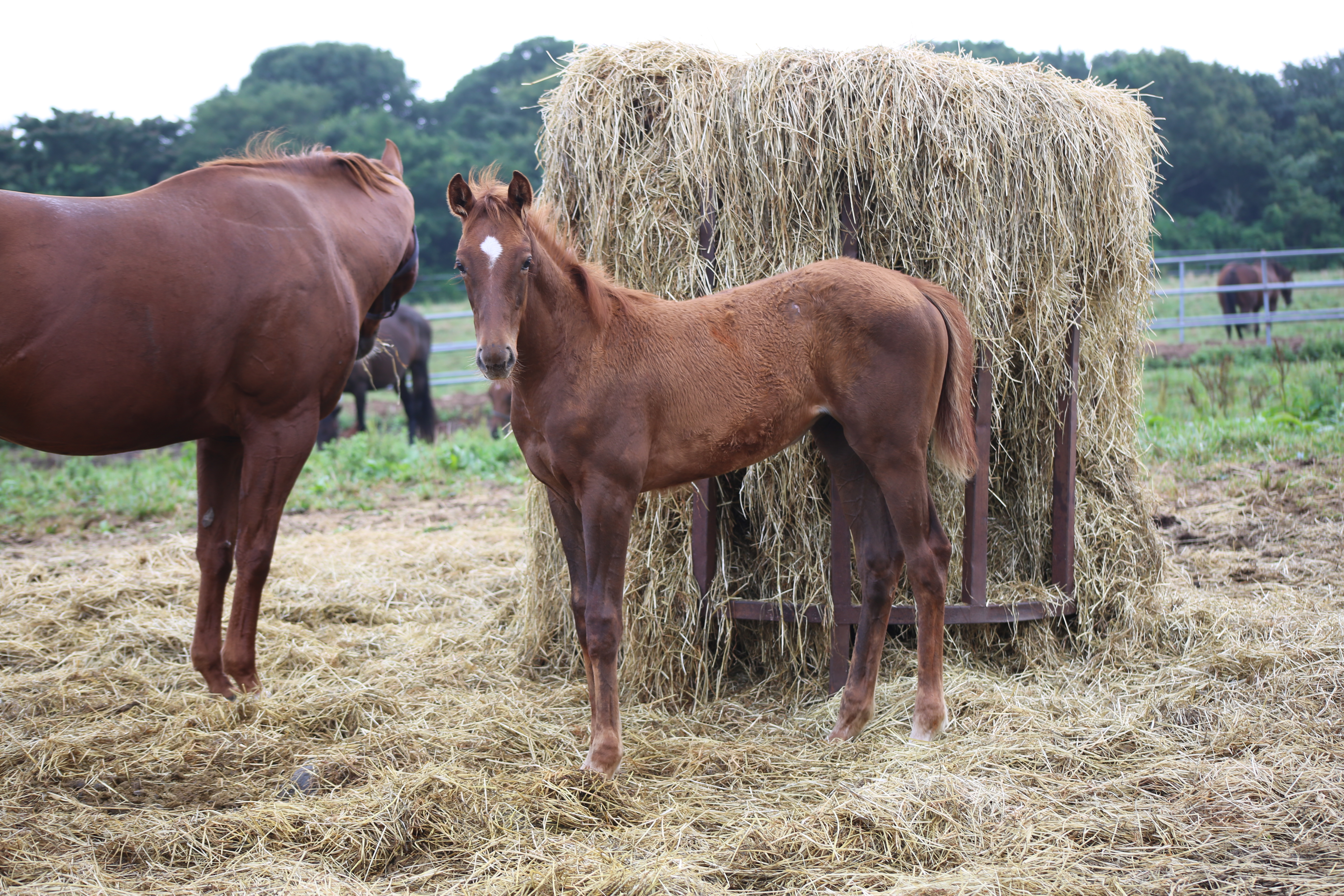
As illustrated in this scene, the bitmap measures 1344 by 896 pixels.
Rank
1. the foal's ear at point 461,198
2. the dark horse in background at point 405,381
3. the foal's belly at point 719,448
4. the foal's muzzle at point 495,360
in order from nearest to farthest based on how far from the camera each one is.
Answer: the foal's muzzle at point 495,360, the foal's ear at point 461,198, the foal's belly at point 719,448, the dark horse in background at point 405,381

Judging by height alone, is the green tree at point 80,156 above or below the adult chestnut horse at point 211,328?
above

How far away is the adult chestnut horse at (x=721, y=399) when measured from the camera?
3.10m

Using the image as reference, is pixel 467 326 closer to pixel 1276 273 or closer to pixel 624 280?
pixel 1276 273

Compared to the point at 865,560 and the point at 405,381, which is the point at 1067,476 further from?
the point at 405,381

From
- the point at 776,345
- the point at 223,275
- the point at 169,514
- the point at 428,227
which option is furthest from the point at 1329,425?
the point at 428,227

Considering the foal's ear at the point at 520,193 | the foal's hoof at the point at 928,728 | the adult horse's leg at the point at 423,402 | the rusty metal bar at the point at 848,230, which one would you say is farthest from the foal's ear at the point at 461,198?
the adult horse's leg at the point at 423,402

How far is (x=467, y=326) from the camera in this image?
2525 cm

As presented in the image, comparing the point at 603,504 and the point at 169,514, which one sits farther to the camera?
the point at 169,514

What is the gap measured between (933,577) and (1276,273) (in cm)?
1902

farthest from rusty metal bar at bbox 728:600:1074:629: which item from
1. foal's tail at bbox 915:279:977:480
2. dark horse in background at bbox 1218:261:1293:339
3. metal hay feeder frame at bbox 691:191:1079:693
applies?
dark horse in background at bbox 1218:261:1293:339

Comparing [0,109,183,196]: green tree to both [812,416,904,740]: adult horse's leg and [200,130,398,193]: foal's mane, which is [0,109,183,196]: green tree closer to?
[200,130,398,193]: foal's mane

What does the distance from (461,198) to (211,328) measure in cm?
114

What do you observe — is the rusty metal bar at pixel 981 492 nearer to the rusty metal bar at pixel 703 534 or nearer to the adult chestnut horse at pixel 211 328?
the rusty metal bar at pixel 703 534

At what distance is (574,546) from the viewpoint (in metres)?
3.32
